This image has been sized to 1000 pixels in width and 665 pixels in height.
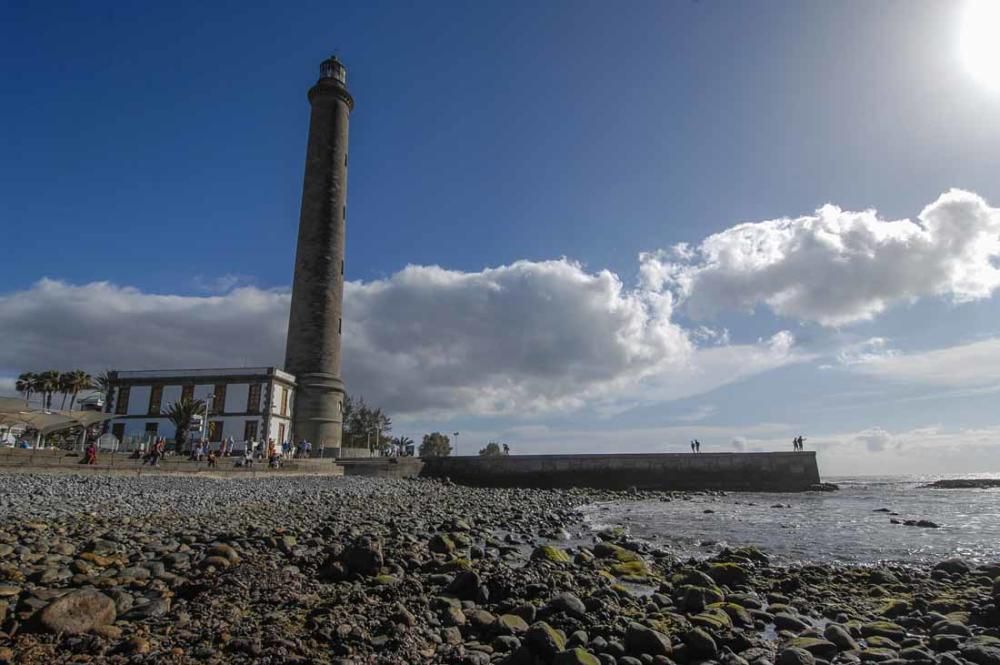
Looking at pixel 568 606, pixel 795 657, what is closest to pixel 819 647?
pixel 795 657

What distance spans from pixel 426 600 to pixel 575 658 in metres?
2.34

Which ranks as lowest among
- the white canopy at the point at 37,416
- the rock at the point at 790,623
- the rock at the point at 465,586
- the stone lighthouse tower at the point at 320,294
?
the rock at the point at 790,623

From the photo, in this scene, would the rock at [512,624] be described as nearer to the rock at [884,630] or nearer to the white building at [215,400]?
the rock at [884,630]

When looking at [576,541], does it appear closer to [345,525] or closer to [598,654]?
[345,525]

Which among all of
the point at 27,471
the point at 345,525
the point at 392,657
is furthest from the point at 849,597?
the point at 27,471

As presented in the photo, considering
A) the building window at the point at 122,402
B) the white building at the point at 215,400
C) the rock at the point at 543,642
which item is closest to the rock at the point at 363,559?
the rock at the point at 543,642

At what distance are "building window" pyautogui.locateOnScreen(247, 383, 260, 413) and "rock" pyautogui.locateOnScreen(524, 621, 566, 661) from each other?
35128mm

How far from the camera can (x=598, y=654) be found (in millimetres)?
5578

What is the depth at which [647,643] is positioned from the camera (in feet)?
19.0

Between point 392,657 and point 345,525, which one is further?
point 345,525

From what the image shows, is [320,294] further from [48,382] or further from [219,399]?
[48,382]

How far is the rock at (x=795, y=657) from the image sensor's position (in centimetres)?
561

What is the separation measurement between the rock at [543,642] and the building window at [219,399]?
37249 millimetres

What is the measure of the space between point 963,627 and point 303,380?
1408 inches
